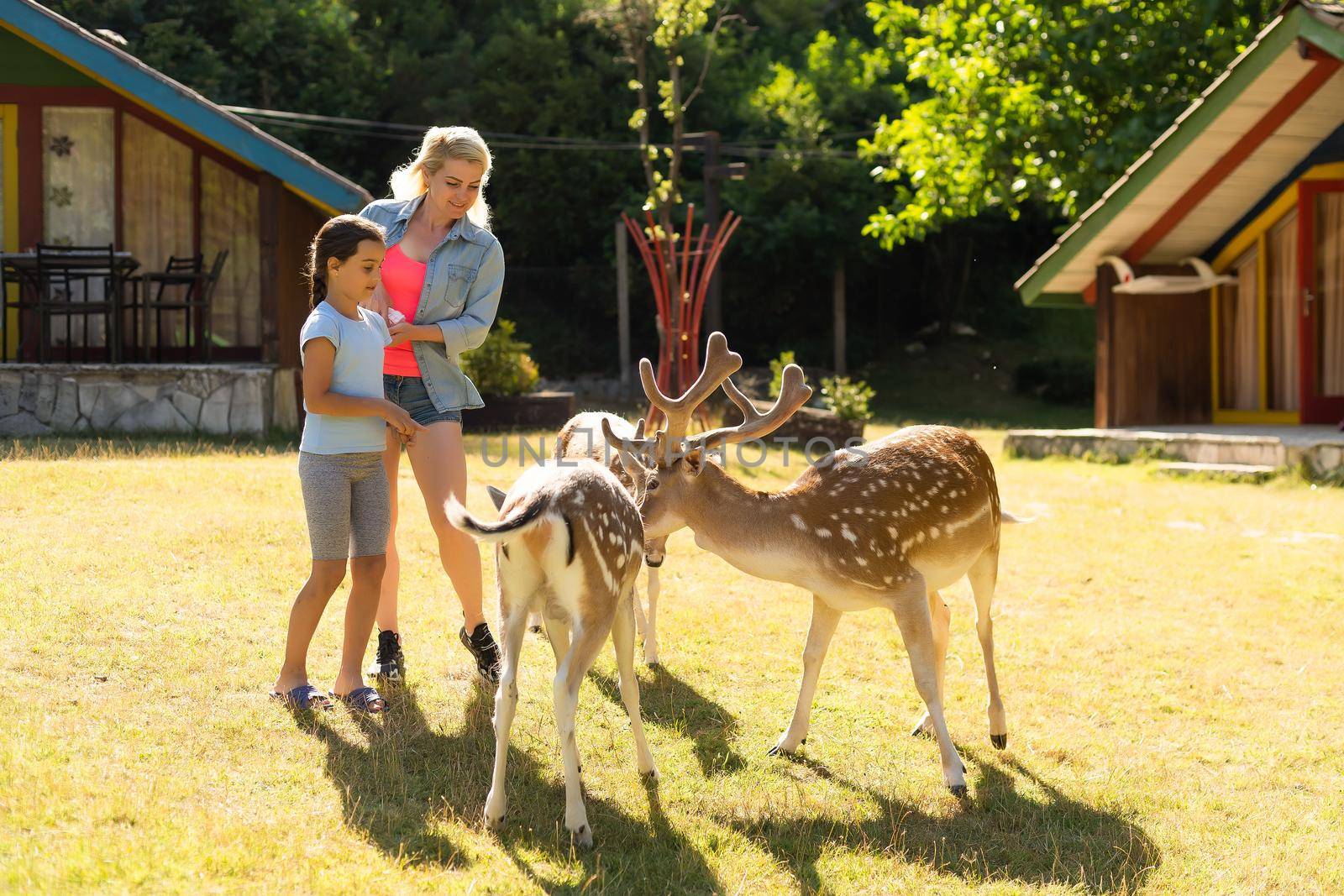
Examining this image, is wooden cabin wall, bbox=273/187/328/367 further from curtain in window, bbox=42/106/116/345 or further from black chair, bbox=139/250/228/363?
curtain in window, bbox=42/106/116/345

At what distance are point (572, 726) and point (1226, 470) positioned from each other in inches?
373

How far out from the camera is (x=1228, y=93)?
39.3 ft

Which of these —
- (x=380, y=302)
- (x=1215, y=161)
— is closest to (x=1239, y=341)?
(x=1215, y=161)

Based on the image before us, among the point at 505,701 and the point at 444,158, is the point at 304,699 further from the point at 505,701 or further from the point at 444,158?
the point at 444,158

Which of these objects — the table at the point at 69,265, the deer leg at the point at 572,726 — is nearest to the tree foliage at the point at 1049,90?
the table at the point at 69,265

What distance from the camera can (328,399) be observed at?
4668mm

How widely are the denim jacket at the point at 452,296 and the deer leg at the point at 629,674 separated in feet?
4.37

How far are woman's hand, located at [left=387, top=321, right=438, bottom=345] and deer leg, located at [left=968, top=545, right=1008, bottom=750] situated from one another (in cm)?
239

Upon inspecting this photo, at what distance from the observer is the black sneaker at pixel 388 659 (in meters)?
5.33

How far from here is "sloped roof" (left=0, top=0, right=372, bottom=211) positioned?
1216cm

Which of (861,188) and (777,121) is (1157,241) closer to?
(861,188)

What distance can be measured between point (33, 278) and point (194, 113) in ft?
7.44

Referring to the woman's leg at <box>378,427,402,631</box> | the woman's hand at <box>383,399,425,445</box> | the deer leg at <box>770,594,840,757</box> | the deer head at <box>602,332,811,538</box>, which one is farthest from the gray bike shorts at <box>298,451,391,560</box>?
the deer leg at <box>770,594,840,757</box>

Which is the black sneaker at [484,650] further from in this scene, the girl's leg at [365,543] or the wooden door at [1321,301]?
the wooden door at [1321,301]
